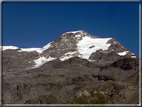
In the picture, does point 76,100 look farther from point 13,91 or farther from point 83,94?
point 13,91

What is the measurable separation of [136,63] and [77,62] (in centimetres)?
4803

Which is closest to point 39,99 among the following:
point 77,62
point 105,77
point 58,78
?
point 58,78

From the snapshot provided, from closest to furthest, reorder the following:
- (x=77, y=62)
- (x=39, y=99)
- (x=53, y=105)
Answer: (x=53, y=105) → (x=39, y=99) → (x=77, y=62)

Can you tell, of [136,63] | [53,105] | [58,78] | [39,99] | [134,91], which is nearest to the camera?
[53,105]

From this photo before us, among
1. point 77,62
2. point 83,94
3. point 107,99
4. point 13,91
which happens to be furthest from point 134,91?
point 77,62

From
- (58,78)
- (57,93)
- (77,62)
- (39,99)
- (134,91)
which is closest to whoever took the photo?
(39,99)

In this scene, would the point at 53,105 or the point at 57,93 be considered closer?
the point at 53,105

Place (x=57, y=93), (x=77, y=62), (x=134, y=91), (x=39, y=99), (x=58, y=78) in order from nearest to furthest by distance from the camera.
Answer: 1. (x=39, y=99)
2. (x=134, y=91)
3. (x=57, y=93)
4. (x=58, y=78)
5. (x=77, y=62)

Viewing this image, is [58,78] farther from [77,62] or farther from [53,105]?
[53,105]

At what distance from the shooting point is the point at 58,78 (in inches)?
6137

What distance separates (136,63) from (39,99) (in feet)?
279

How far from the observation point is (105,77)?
170 metres

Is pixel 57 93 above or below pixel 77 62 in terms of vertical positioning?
below

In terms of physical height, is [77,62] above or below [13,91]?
above
